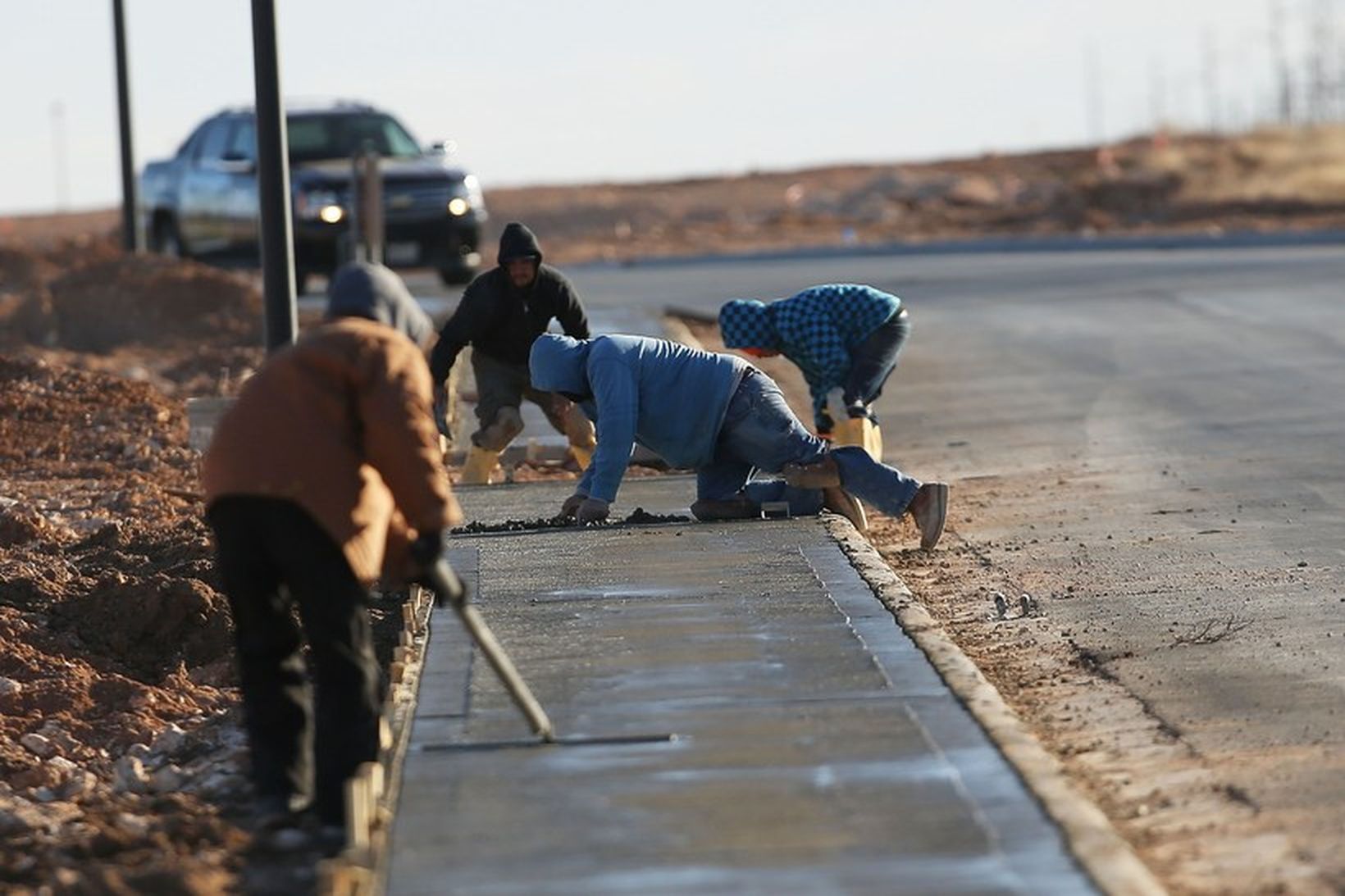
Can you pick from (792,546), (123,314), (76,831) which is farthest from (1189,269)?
(76,831)

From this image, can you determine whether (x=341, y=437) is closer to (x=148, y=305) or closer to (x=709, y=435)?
(x=709, y=435)

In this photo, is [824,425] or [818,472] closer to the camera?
[818,472]

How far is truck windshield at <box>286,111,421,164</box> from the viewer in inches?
1083

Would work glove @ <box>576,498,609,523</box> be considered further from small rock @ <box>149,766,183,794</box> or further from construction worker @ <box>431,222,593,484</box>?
small rock @ <box>149,766,183,794</box>

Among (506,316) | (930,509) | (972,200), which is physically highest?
(506,316)

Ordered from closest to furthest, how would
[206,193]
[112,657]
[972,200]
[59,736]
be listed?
1. [59,736]
2. [112,657]
3. [206,193]
4. [972,200]

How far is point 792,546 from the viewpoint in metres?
11.7

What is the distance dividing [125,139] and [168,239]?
131 centimetres

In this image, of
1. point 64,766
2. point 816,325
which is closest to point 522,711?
point 64,766

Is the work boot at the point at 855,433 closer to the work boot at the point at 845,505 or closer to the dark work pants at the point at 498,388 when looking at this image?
the work boot at the point at 845,505

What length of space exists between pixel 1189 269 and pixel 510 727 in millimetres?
24240

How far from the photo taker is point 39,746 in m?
9.63

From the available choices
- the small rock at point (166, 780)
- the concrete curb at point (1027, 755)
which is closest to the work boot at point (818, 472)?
the concrete curb at point (1027, 755)

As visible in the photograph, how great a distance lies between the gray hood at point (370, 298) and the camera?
7496mm
